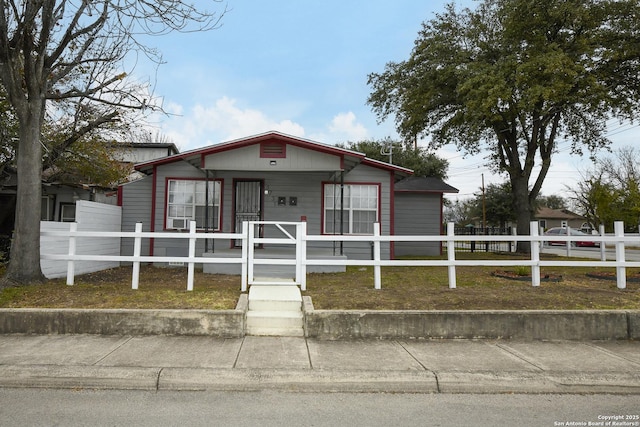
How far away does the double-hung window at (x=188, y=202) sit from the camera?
13.0 metres

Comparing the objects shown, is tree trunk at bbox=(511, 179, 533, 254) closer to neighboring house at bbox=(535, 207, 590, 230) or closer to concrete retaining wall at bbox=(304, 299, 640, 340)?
concrete retaining wall at bbox=(304, 299, 640, 340)

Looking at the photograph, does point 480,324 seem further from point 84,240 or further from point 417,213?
point 417,213

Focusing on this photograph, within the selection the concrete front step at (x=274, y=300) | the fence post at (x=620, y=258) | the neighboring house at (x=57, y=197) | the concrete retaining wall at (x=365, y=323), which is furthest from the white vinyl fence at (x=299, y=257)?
the neighboring house at (x=57, y=197)

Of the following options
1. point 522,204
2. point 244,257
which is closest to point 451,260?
point 244,257

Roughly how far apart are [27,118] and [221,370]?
6.70 m

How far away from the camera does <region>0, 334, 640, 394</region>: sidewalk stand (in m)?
4.41

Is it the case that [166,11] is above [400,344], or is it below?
above

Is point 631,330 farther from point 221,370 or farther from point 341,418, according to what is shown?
point 221,370

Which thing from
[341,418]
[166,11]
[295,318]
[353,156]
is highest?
[166,11]

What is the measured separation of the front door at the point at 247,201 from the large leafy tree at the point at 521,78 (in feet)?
28.0

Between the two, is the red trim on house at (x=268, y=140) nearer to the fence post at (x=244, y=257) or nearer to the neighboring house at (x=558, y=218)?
the fence post at (x=244, y=257)

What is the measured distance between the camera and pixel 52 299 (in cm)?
671

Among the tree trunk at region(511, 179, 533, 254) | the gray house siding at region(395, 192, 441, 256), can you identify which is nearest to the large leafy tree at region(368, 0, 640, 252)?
the tree trunk at region(511, 179, 533, 254)

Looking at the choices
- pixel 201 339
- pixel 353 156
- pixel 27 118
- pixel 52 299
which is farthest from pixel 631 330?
pixel 27 118
